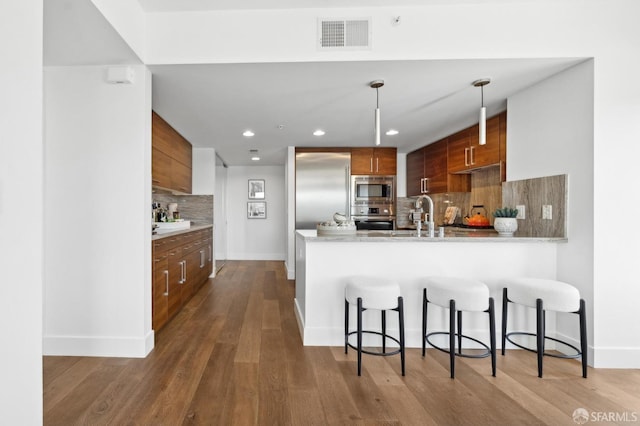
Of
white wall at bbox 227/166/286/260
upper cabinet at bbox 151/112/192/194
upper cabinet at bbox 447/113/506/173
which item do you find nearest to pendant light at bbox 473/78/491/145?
upper cabinet at bbox 447/113/506/173

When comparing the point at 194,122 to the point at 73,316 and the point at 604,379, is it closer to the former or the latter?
the point at 73,316

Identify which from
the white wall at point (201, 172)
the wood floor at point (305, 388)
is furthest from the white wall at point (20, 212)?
the white wall at point (201, 172)

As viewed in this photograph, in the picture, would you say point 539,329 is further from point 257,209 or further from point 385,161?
point 257,209

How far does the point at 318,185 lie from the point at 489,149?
264 centimetres

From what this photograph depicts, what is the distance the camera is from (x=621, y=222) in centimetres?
220

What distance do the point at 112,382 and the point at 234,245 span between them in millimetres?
5014

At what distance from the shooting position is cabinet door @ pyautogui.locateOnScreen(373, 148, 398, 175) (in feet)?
17.4

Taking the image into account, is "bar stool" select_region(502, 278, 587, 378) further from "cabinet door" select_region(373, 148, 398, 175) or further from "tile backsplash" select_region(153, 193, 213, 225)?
"tile backsplash" select_region(153, 193, 213, 225)

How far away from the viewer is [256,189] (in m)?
6.98

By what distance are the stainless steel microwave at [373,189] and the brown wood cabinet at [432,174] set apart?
39cm

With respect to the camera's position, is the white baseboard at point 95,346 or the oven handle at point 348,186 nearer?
the white baseboard at point 95,346

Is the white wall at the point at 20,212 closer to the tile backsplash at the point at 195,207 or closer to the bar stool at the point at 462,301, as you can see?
the bar stool at the point at 462,301

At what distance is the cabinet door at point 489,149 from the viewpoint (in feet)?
10.9

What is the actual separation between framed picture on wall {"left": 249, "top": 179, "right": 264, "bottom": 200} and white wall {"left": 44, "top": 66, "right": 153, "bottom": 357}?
463 centimetres
